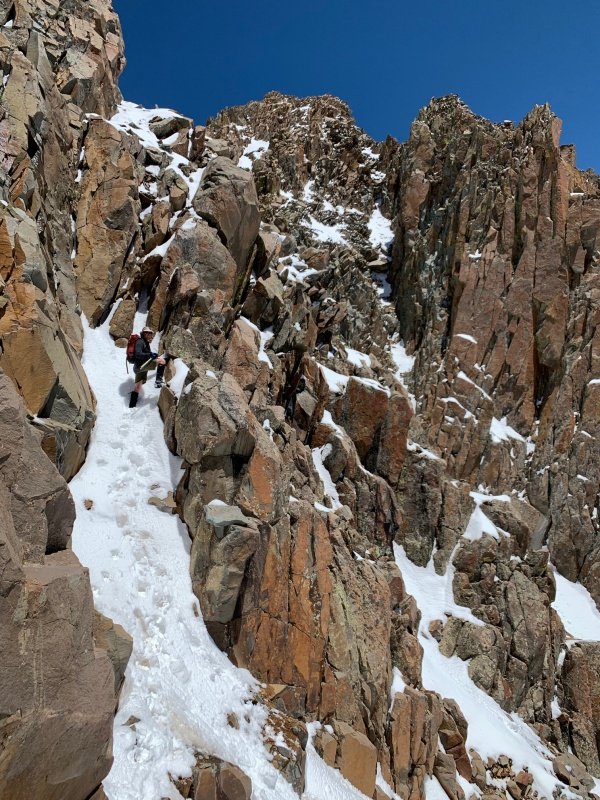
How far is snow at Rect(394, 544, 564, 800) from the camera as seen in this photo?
66.5 ft

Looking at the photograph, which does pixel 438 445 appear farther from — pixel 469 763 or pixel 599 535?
pixel 469 763

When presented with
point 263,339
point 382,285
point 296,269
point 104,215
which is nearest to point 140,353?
point 104,215

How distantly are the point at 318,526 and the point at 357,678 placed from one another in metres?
4.12

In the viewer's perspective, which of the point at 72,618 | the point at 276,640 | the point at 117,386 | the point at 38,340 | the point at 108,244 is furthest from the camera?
the point at 108,244

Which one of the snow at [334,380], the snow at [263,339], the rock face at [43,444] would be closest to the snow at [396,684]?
the rock face at [43,444]

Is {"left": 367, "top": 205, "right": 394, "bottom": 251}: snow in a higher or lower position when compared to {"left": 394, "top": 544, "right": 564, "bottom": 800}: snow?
higher

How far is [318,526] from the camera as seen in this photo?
591 inches

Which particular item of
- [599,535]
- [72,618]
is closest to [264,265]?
[72,618]

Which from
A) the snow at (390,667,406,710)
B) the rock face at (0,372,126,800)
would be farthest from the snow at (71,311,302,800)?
the snow at (390,667,406,710)

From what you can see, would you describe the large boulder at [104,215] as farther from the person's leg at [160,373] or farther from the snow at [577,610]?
the snow at [577,610]

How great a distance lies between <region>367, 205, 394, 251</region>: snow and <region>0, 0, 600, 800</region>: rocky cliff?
2.72 feet

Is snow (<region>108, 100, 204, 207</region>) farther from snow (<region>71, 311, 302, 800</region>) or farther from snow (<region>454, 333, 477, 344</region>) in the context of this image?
snow (<region>454, 333, 477, 344</region>)

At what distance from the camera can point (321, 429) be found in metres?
26.5

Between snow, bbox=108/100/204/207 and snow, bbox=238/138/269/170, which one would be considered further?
snow, bbox=238/138/269/170
